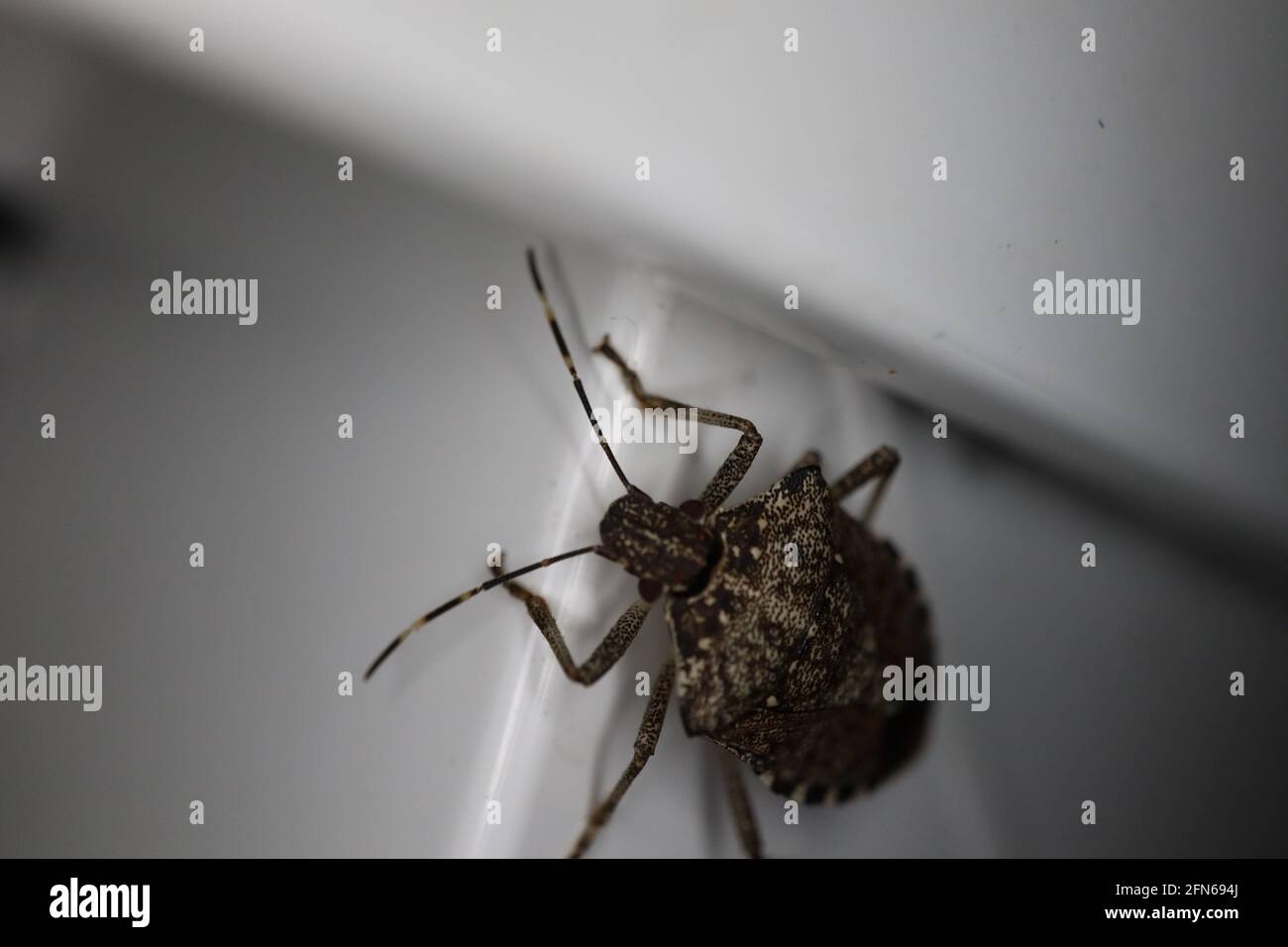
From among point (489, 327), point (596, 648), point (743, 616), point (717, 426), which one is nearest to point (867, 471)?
point (717, 426)

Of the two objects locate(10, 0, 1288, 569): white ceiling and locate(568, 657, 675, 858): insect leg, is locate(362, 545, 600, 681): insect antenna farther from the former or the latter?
locate(10, 0, 1288, 569): white ceiling

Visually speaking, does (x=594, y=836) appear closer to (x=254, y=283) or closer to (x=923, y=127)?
(x=254, y=283)

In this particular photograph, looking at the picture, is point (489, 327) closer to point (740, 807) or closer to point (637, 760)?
point (637, 760)

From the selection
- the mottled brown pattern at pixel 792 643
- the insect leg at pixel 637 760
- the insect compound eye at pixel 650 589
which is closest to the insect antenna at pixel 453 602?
the insect compound eye at pixel 650 589

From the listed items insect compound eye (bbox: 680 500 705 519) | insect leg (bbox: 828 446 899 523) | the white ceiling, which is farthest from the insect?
the white ceiling

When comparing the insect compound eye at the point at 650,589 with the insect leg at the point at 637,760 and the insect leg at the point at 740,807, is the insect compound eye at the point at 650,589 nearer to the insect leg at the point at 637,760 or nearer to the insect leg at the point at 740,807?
the insect leg at the point at 637,760

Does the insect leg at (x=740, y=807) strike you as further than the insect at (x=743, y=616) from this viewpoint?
Yes

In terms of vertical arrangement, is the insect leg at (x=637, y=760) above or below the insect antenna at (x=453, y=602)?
below
